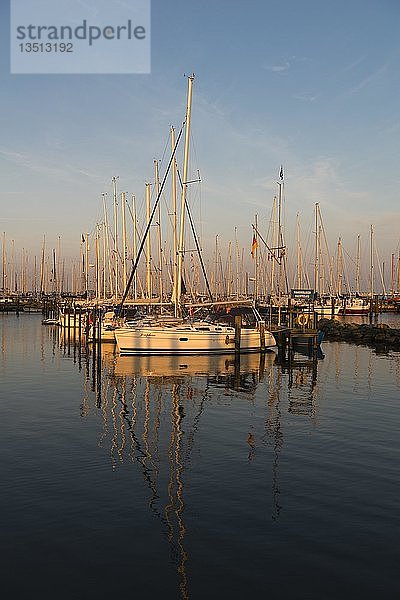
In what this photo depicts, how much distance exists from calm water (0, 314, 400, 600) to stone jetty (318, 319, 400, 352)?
99.2 feet

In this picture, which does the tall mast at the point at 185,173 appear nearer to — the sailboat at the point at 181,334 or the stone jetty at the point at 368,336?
the sailboat at the point at 181,334

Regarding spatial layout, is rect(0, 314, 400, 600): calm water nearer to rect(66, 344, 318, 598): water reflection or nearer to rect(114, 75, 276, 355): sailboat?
rect(66, 344, 318, 598): water reflection

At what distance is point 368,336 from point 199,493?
52978 mm

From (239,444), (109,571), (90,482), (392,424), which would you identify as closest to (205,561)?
(109,571)

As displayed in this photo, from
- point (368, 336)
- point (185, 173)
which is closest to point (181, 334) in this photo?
point (185, 173)

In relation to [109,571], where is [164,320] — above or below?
above

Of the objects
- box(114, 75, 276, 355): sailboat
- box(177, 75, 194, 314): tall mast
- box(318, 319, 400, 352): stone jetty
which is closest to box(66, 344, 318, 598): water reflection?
box(114, 75, 276, 355): sailboat

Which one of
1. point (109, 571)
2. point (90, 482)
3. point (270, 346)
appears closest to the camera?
point (109, 571)

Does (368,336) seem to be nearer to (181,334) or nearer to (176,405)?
(181,334)

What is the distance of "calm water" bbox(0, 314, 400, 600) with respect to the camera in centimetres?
1068

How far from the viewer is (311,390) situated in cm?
3117

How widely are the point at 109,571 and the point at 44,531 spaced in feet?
Result: 7.58

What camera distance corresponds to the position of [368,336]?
6469 cm

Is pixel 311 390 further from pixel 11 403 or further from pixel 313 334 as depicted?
pixel 313 334
